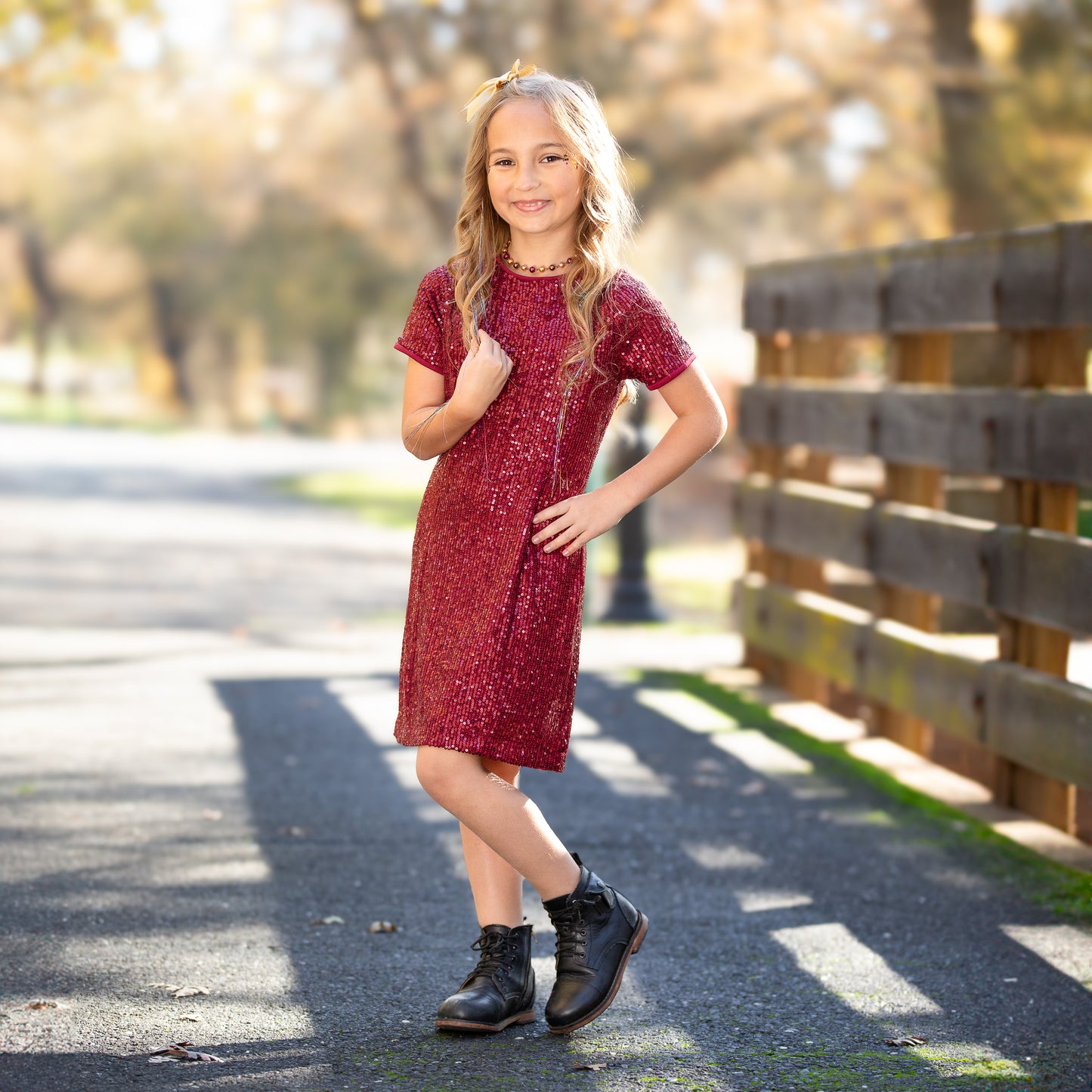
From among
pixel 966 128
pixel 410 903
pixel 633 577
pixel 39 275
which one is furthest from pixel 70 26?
pixel 39 275

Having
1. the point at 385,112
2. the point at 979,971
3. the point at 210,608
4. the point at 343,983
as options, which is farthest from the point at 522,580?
the point at 385,112

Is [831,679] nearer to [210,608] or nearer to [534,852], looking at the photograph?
[534,852]

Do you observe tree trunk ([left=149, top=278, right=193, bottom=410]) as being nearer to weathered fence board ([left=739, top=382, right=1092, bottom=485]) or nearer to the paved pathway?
the paved pathway

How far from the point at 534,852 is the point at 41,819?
240cm

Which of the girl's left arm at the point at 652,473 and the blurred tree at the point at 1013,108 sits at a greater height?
the blurred tree at the point at 1013,108

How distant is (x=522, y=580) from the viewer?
344 centimetres

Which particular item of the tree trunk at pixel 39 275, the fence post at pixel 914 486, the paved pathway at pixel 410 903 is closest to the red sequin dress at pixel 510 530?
the paved pathway at pixel 410 903

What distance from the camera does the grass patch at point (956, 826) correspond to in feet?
15.1

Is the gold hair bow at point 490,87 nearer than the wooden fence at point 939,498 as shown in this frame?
Yes

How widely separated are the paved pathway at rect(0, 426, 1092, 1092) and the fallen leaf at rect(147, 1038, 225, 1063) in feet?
0.11

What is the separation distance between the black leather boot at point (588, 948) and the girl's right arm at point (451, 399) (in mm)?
915

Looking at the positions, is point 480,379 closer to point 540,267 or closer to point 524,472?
point 524,472

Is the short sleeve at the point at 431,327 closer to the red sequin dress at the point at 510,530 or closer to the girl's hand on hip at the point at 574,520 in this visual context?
the red sequin dress at the point at 510,530

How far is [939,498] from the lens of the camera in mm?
6227
